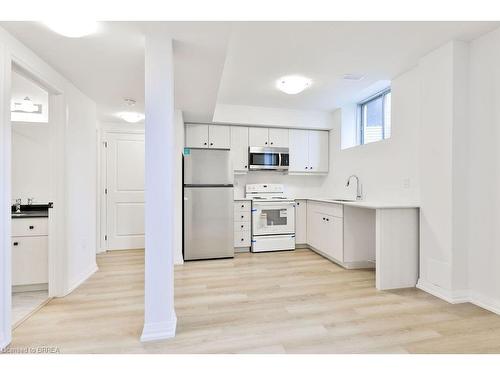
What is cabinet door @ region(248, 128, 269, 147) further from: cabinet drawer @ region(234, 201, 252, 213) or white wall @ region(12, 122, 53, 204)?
white wall @ region(12, 122, 53, 204)

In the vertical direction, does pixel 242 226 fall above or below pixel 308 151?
below

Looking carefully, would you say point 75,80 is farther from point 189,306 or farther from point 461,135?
point 461,135

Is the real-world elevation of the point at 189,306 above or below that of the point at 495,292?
below

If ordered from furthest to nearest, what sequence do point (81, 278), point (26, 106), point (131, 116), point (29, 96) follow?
point (131, 116)
point (26, 106)
point (29, 96)
point (81, 278)

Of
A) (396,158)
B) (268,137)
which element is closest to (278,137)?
(268,137)

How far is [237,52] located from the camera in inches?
103

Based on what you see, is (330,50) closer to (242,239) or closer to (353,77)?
(353,77)

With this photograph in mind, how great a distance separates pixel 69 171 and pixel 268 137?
3062 millimetres

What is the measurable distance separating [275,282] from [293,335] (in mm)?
1103

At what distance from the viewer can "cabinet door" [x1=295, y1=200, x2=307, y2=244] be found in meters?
4.66

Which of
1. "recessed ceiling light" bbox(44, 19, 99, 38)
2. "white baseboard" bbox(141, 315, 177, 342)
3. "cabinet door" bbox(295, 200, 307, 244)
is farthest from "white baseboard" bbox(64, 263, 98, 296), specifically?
"cabinet door" bbox(295, 200, 307, 244)

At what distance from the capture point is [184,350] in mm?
1716

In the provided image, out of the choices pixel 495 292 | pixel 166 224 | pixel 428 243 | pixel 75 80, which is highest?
pixel 75 80
